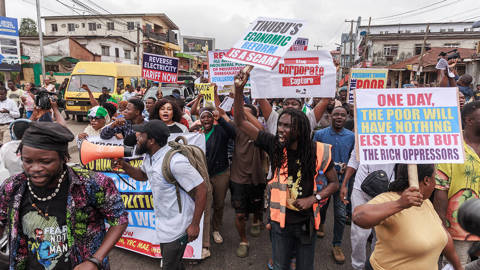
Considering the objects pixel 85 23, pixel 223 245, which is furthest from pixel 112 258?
pixel 85 23

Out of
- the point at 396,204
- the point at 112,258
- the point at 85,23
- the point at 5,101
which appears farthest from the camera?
the point at 85,23

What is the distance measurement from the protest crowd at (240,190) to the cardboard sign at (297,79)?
0.09 meters

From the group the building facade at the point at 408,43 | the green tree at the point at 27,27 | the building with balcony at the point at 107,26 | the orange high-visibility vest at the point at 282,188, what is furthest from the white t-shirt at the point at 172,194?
the green tree at the point at 27,27

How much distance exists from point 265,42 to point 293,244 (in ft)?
6.36

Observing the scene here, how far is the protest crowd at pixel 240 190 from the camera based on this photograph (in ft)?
A: 5.38

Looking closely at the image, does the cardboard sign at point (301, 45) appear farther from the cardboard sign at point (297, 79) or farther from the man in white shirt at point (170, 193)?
the man in white shirt at point (170, 193)

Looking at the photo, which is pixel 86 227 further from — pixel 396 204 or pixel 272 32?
pixel 272 32

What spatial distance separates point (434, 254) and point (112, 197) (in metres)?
2.05

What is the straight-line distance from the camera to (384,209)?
5.63ft

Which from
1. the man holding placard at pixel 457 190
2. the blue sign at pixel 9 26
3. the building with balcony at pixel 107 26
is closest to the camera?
the man holding placard at pixel 457 190

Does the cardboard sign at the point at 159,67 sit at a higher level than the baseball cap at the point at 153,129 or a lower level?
higher

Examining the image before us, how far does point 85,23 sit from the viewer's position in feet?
155

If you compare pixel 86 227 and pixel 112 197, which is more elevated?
pixel 112 197

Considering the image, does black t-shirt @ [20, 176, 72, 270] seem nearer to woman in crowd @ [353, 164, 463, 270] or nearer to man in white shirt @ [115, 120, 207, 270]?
man in white shirt @ [115, 120, 207, 270]
